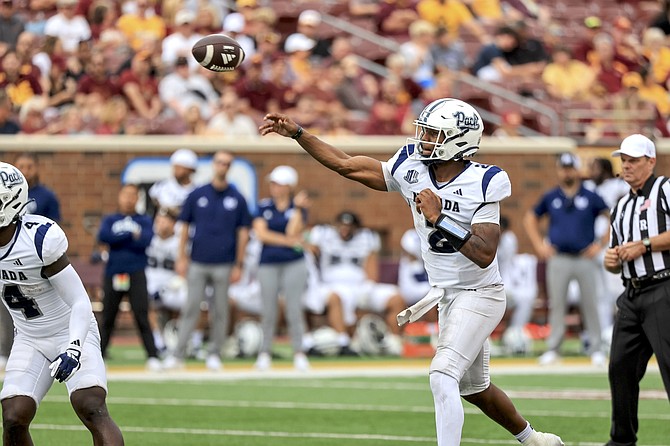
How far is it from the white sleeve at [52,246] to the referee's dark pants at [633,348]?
3441 mm

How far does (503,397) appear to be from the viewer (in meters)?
7.36

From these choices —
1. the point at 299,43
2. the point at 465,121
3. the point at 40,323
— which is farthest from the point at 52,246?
the point at 299,43

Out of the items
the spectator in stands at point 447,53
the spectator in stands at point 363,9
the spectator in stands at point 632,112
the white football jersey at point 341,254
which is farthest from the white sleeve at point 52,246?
the spectator in stands at point 363,9

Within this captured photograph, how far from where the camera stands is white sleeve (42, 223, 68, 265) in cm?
674

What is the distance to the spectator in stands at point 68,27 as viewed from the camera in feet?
60.3

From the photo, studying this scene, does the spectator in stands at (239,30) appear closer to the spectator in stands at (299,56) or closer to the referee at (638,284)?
the spectator in stands at (299,56)

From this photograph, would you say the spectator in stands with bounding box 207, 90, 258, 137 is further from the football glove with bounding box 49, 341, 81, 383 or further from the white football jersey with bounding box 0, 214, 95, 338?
the football glove with bounding box 49, 341, 81, 383

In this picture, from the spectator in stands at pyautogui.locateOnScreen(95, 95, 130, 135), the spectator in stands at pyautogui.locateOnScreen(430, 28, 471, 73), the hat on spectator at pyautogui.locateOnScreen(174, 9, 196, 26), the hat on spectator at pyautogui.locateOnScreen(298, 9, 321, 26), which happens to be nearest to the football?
the spectator in stands at pyautogui.locateOnScreen(95, 95, 130, 135)

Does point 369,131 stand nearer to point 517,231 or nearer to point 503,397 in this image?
point 517,231

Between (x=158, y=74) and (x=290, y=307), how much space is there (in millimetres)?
5103

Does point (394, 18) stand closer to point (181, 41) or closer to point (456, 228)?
point (181, 41)

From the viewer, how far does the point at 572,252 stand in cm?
1441

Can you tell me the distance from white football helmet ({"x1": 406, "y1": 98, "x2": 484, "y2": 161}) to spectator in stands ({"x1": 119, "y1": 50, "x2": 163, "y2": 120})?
10478mm

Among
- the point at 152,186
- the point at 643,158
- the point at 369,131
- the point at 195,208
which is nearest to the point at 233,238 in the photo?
the point at 195,208
